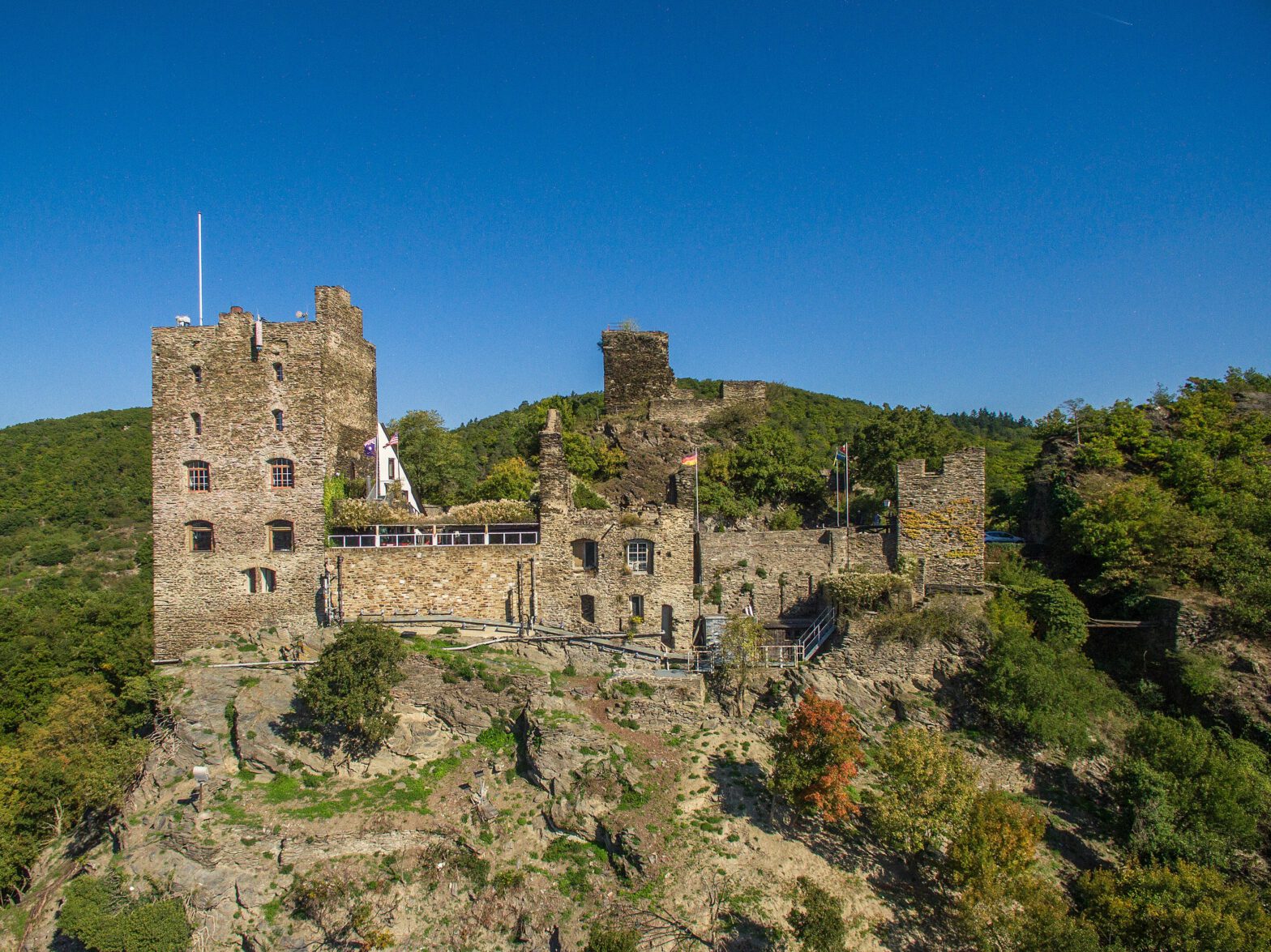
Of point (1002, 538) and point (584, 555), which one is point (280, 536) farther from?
point (1002, 538)

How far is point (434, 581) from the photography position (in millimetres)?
26766

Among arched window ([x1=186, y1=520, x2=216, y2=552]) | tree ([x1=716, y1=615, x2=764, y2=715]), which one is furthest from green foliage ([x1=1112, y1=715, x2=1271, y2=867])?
arched window ([x1=186, y1=520, x2=216, y2=552])

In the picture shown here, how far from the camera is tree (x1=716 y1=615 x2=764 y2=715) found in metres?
24.4

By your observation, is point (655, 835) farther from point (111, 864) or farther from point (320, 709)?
point (111, 864)

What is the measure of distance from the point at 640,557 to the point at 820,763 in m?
9.34

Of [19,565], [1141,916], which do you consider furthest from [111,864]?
[19,565]

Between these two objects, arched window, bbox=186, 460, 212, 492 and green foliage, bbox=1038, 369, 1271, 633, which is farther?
arched window, bbox=186, 460, 212, 492

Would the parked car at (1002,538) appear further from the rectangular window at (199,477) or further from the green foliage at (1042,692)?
the rectangular window at (199,477)

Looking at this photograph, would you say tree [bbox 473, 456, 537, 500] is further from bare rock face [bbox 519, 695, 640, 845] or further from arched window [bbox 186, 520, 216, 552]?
bare rock face [bbox 519, 695, 640, 845]

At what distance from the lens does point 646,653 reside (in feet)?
85.4

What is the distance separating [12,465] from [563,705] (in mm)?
90186

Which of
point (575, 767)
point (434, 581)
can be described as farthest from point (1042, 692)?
point (434, 581)

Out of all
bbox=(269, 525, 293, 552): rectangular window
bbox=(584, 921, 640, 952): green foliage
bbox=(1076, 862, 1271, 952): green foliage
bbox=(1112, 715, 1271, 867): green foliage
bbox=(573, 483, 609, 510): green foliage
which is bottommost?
bbox=(584, 921, 640, 952): green foliage

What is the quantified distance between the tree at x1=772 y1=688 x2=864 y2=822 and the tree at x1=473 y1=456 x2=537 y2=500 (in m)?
15.0
